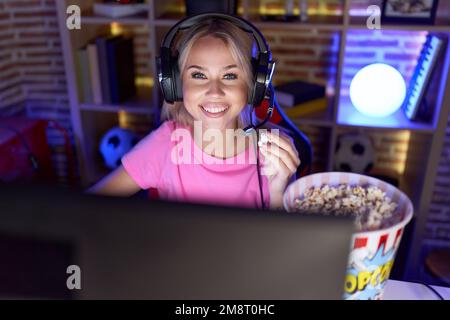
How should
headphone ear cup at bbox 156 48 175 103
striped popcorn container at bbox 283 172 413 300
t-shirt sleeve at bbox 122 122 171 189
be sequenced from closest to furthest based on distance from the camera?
striped popcorn container at bbox 283 172 413 300 → headphone ear cup at bbox 156 48 175 103 → t-shirt sleeve at bbox 122 122 171 189

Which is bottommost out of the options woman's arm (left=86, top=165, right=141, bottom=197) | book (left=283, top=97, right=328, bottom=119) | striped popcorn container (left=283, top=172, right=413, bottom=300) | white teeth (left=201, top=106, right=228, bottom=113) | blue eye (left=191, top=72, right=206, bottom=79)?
woman's arm (left=86, top=165, right=141, bottom=197)

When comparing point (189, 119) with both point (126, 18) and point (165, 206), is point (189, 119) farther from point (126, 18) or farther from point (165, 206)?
point (165, 206)

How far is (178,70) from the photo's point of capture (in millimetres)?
1350

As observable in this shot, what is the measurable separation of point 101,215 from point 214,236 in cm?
12

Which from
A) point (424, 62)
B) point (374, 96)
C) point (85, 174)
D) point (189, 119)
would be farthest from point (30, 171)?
point (424, 62)

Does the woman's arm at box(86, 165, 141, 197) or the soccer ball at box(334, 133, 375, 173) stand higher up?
the woman's arm at box(86, 165, 141, 197)

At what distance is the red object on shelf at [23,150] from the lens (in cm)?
213

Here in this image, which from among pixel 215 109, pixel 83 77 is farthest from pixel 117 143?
pixel 215 109

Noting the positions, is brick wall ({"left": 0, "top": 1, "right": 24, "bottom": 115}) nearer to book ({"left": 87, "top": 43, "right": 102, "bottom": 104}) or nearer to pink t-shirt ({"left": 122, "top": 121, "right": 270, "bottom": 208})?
book ({"left": 87, "top": 43, "right": 102, "bottom": 104})

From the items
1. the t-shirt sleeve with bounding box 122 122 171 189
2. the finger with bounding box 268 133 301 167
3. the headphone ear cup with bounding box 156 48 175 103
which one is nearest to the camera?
the finger with bounding box 268 133 301 167

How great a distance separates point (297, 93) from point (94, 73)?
990 millimetres

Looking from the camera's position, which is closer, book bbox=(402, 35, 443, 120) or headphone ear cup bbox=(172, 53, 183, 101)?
headphone ear cup bbox=(172, 53, 183, 101)

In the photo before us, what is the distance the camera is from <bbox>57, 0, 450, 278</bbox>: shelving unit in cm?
205

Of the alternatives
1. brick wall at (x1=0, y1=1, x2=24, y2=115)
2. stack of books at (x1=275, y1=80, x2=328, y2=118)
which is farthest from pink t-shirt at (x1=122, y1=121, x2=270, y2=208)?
brick wall at (x1=0, y1=1, x2=24, y2=115)
